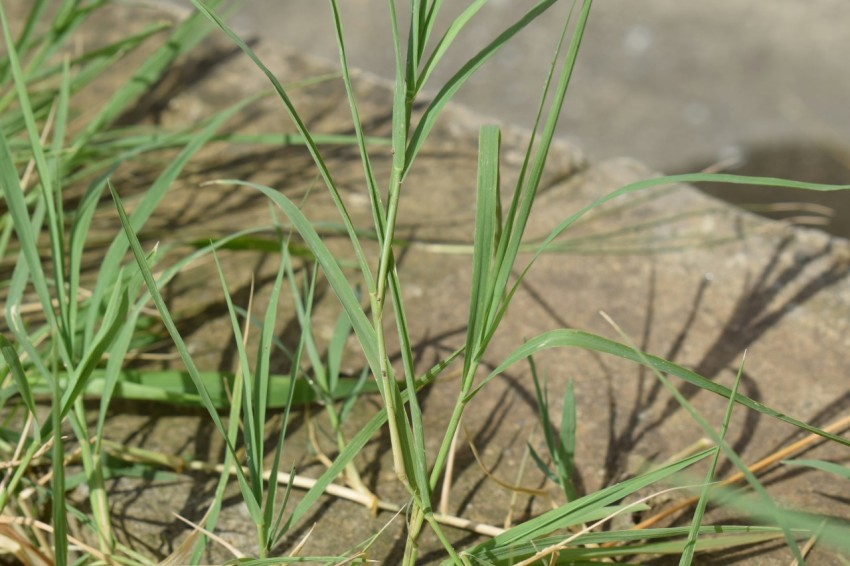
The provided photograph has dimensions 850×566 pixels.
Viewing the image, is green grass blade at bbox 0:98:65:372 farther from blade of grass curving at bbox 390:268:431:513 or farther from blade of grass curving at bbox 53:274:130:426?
blade of grass curving at bbox 390:268:431:513

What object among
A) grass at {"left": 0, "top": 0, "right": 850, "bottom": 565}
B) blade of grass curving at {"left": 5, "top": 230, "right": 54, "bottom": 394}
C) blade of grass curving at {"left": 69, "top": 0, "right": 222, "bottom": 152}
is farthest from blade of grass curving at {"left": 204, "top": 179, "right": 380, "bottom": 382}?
blade of grass curving at {"left": 69, "top": 0, "right": 222, "bottom": 152}

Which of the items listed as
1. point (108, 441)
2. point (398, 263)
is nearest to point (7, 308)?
point (108, 441)

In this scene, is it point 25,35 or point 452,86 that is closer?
point 452,86

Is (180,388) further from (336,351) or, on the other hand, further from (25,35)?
(25,35)

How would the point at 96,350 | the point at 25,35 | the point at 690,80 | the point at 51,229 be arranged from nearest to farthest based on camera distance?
the point at 96,350, the point at 51,229, the point at 25,35, the point at 690,80

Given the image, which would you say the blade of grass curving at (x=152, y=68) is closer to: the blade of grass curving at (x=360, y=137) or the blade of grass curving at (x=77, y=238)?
the blade of grass curving at (x=77, y=238)

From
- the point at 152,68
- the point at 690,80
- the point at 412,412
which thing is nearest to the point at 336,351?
the point at 412,412
